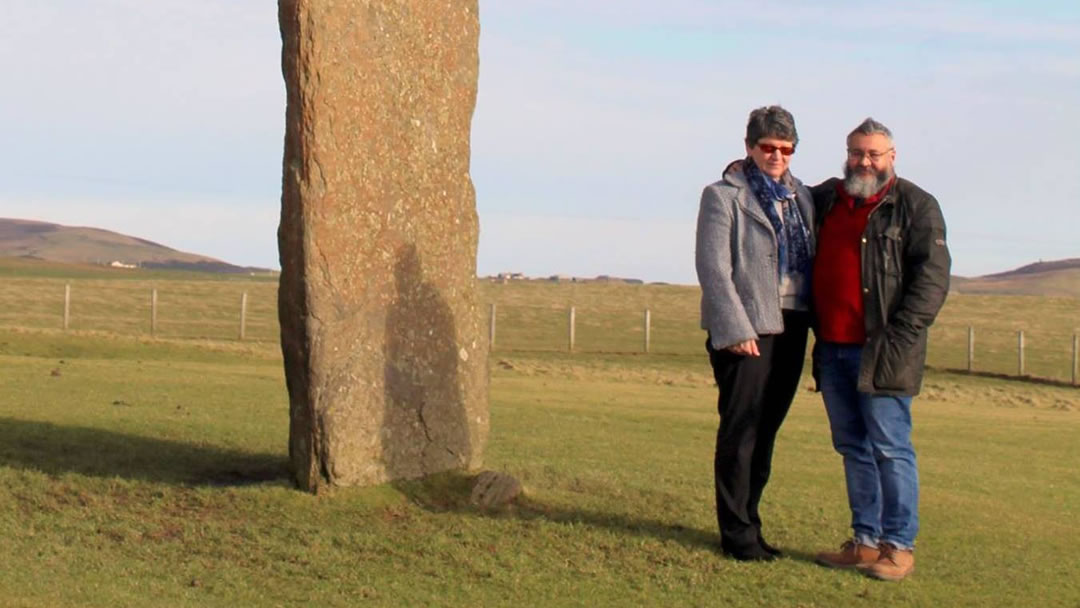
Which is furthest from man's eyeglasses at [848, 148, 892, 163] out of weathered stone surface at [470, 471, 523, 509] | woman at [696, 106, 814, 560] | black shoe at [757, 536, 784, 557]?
weathered stone surface at [470, 471, 523, 509]

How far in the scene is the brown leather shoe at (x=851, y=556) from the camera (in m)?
9.12

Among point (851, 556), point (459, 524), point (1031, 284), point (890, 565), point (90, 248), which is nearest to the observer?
point (890, 565)

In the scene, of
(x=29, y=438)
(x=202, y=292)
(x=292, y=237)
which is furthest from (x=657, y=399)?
(x=202, y=292)

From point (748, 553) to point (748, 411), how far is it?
908mm

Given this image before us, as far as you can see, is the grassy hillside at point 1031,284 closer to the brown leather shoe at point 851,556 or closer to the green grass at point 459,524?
the green grass at point 459,524

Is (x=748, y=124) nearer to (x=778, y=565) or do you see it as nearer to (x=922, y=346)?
(x=922, y=346)

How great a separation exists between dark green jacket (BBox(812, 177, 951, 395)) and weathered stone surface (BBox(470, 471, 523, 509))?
2816mm

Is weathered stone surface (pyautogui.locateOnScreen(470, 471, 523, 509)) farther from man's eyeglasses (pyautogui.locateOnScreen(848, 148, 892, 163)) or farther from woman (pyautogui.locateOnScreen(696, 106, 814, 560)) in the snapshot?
man's eyeglasses (pyautogui.locateOnScreen(848, 148, 892, 163))

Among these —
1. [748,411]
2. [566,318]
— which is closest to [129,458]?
[748,411]

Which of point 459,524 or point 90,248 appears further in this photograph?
point 90,248

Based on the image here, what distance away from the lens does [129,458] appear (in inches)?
466

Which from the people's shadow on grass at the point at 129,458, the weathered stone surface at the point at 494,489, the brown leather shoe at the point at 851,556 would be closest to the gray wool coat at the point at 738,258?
the brown leather shoe at the point at 851,556

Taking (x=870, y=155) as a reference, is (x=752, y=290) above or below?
below

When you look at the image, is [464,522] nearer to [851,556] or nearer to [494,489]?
[494,489]
